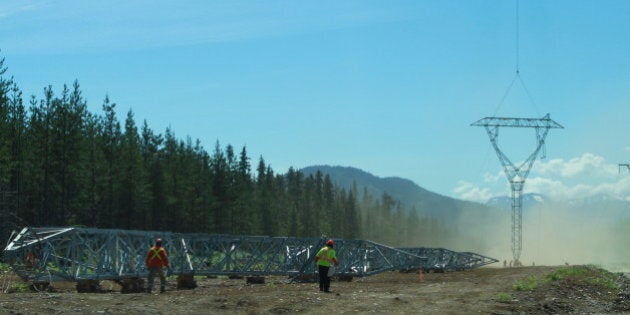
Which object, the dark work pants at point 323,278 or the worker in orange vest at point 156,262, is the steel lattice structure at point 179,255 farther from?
the dark work pants at point 323,278

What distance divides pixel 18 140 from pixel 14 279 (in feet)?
121

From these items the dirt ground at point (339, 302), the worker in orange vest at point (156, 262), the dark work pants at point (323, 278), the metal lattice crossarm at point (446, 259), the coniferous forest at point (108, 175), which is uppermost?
the coniferous forest at point (108, 175)

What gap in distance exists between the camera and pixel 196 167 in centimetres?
10225

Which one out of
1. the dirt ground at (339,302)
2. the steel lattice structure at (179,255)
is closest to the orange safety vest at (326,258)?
the dirt ground at (339,302)

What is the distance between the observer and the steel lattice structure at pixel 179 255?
29.8 metres

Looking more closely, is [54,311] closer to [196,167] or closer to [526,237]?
[196,167]

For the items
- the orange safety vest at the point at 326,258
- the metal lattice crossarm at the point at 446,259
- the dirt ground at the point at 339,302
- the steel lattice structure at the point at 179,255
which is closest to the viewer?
the dirt ground at the point at 339,302

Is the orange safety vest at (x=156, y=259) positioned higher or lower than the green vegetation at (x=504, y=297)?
higher

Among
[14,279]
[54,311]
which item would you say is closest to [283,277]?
[14,279]

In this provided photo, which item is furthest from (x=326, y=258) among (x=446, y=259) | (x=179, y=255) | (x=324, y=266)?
(x=446, y=259)

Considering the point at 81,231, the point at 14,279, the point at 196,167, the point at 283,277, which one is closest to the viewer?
the point at 81,231

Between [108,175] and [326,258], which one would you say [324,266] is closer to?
[326,258]

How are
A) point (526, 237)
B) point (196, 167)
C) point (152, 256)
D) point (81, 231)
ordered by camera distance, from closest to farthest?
point (152, 256) < point (81, 231) < point (196, 167) < point (526, 237)

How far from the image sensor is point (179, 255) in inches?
1442
